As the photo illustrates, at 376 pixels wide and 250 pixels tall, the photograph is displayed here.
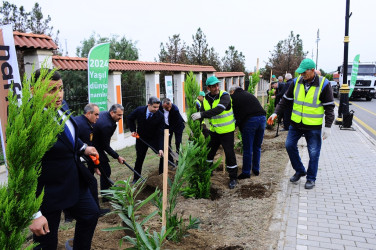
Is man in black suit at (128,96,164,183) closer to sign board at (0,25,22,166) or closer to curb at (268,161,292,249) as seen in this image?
curb at (268,161,292,249)

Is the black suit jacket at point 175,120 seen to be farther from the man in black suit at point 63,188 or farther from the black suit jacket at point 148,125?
the man in black suit at point 63,188

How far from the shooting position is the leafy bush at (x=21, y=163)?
1605mm

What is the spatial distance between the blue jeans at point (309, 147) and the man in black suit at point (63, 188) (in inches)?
146

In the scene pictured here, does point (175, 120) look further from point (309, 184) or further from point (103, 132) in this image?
point (309, 184)

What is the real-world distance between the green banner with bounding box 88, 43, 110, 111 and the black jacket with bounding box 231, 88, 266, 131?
130 inches

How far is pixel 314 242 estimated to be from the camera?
3783 mm

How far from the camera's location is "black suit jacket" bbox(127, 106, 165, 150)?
6379 millimetres

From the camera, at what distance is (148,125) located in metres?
6.42

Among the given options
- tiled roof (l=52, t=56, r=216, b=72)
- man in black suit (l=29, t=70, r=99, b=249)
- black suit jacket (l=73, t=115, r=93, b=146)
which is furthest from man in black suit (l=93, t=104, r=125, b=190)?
man in black suit (l=29, t=70, r=99, b=249)

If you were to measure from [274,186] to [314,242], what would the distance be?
1913 millimetres

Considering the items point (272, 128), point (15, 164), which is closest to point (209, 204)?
point (15, 164)

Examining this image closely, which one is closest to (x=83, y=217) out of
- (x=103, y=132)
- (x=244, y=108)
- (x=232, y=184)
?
(x=103, y=132)

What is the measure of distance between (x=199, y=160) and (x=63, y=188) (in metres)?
2.60

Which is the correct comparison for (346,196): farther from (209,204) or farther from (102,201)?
(102,201)
